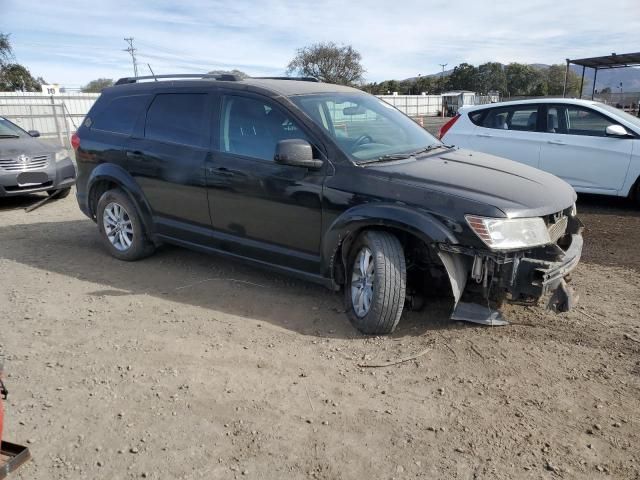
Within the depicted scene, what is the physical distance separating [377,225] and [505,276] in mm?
951

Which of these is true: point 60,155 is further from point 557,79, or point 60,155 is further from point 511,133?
point 557,79

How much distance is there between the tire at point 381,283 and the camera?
3.65 metres

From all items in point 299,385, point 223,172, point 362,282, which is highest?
point 223,172

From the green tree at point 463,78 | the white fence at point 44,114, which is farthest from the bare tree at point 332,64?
the white fence at point 44,114

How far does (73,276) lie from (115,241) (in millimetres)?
648

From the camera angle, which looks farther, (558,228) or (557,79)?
(557,79)

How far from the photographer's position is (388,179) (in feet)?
12.4

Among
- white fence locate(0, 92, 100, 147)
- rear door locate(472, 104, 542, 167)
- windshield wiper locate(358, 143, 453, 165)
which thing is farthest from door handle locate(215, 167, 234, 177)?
white fence locate(0, 92, 100, 147)

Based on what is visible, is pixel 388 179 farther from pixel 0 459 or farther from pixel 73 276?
pixel 73 276

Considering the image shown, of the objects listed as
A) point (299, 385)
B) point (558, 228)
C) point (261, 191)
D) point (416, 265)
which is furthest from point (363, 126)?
point (299, 385)

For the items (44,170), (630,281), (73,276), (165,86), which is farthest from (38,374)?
(44,170)

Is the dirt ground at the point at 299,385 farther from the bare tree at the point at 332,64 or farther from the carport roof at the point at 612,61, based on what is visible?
the bare tree at the point at 332,64

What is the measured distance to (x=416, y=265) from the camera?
3.91 meters

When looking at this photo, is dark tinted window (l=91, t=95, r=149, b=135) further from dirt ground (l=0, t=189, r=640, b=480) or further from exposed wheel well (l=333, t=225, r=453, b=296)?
exposed wheel well (l=333, t=225, r=453, b=296)
